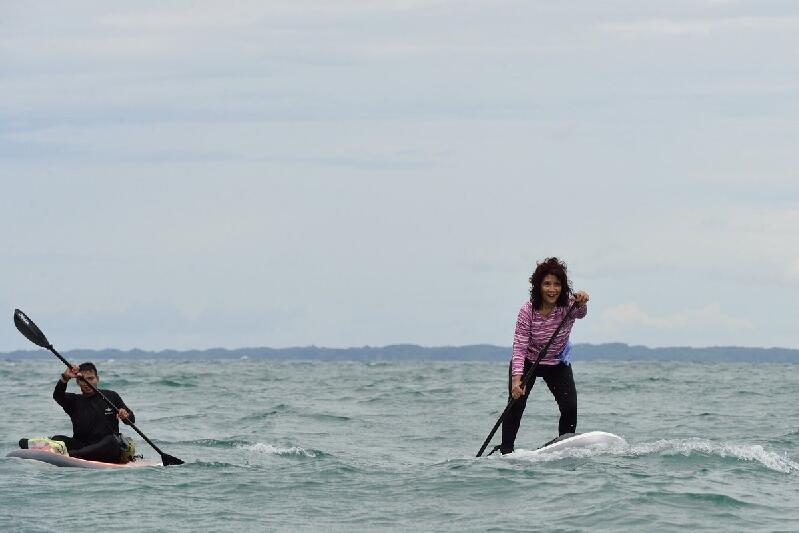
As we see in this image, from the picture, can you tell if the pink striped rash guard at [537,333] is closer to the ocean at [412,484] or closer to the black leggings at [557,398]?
the black leggings at [557,398]

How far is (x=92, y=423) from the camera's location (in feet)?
49.7

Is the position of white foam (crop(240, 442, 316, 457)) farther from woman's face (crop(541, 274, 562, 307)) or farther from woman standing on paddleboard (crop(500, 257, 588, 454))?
woman's face (crop(541, 274, 562, 307))

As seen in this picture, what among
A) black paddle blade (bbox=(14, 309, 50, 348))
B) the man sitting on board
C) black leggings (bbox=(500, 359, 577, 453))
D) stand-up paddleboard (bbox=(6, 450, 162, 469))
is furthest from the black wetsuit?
black leggings (bbox=(500, 359, 577, 453))

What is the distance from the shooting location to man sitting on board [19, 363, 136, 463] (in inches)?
583

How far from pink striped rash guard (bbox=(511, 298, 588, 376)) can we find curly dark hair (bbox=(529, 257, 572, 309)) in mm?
81

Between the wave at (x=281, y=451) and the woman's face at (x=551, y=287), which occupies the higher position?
the woman's face at (x=551, y=287)

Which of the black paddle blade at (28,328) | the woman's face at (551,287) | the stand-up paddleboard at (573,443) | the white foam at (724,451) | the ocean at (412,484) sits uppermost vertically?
the woman's face at (551,287)

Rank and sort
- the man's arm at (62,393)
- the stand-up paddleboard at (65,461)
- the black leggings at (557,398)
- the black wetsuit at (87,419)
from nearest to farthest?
the black leggings at (557,398) < the stand-up paddleboard at (65,461) < the man's arm at (62,393) < the black wetsuit at (87,419)

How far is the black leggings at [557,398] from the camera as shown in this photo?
1360cm

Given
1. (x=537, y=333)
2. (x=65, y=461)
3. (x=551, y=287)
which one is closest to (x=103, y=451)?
(x=65, y=461)

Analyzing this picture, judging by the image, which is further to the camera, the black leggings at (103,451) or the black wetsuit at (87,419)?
the black wetsuit at (87,419)

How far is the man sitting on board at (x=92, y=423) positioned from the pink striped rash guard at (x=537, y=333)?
15.1 ft

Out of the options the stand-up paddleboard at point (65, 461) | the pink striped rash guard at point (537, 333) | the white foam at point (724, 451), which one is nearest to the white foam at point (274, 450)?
the stand-up paddleboard at point (65, 461)

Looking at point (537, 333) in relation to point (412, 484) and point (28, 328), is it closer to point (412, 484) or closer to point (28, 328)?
point (412, 484)
